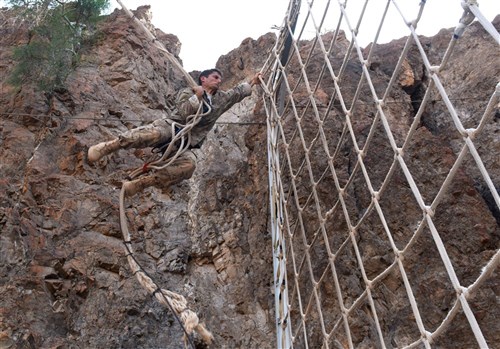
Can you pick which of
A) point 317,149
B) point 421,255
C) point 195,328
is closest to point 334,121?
point 317,149

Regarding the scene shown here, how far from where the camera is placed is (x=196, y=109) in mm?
3373

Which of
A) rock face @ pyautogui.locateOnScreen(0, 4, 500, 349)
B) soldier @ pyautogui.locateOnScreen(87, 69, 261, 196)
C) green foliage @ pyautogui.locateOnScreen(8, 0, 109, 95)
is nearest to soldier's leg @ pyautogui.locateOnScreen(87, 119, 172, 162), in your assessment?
soldier @ pyautogui.locateOnScreen(87, 69, 261, 196)

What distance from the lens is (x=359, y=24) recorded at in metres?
3.17

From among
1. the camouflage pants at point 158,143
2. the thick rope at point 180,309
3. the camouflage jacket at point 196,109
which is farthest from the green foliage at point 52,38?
the thick rope at point 180,309

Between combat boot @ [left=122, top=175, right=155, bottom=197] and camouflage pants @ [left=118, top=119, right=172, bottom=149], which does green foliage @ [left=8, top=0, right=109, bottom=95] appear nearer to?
camouflage pants @ [left=118, top=119, right=172, bottom=149]

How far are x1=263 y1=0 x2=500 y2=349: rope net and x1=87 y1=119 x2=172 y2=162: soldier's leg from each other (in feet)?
2.37

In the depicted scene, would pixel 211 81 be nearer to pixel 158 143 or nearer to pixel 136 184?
pixel 158 143

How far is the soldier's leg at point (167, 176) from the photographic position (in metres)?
3.17

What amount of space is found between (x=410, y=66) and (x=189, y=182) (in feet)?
6.24

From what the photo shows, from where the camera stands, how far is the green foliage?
4.36 meters

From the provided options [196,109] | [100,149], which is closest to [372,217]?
[196,109]

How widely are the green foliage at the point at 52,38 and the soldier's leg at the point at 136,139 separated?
1.42 metres

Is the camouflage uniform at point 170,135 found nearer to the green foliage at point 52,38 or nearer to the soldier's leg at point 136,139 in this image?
the soldier's leg at point 136,139

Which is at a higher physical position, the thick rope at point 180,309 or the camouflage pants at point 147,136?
the camouflage pants at point 147,136
